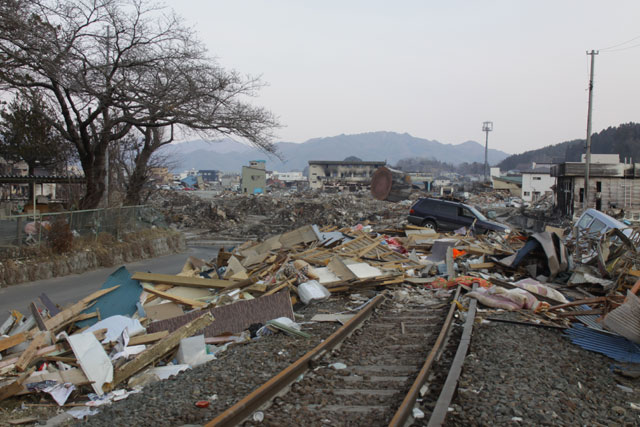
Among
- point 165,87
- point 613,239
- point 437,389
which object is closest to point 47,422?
point 437,389

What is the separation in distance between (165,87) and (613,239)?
51.5ft

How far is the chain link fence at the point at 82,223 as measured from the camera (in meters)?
14.3

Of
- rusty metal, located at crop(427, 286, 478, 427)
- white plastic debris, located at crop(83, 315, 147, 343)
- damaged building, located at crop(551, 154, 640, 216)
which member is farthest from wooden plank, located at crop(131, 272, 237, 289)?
damaged building, located at crop(551, 154, 640, 216)

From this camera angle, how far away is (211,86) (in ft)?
65.7

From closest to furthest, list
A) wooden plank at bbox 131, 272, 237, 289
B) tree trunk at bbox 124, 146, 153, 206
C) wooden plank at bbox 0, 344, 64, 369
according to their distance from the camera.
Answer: wooden plank at bbox 0, 344, 64, 369 < wooden plank at bbox 131, 272, 237, 289 < tree trunk at bbox 124, 146, 153, 206

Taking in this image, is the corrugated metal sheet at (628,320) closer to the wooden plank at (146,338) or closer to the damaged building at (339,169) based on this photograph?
the wooden plank at (146,338)

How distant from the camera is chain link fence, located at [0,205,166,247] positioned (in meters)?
14.3

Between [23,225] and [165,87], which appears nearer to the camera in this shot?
[23,225]

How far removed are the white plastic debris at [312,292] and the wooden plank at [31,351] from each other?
4.70 m

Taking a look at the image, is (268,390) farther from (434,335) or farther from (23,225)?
(23,225)

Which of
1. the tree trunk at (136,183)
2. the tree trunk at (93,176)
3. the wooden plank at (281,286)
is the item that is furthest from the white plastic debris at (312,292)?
the tree trunk at (136,183)

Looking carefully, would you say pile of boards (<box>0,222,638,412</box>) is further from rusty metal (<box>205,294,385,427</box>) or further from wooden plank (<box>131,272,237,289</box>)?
rusty metal (<box>205,294,385,427</box>)

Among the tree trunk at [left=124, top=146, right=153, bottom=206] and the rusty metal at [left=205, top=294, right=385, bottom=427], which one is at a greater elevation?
the tree trunk at [left=124, top=146, right=153, bottom=206]

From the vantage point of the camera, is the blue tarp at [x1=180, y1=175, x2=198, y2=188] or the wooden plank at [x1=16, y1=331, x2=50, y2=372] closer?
the wooden plank at [x1=16, y1=331, x2=50, y2=372]
